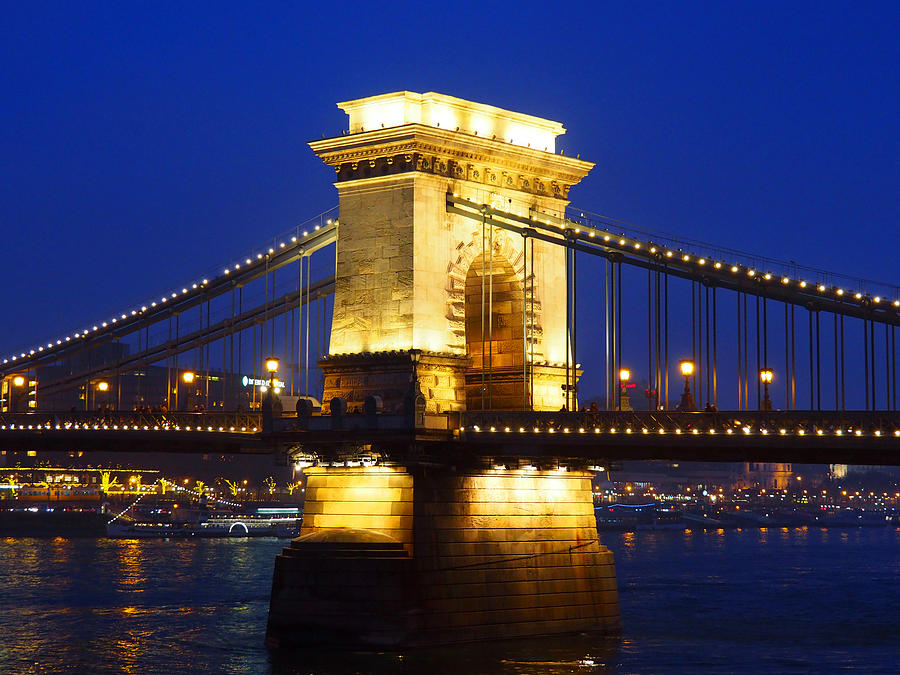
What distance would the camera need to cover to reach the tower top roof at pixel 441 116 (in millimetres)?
58469

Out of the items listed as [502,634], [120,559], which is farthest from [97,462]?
[502,634]

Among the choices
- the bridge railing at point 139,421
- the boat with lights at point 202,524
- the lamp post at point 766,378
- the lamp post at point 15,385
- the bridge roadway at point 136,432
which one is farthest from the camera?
the boat with lights at point 202,524

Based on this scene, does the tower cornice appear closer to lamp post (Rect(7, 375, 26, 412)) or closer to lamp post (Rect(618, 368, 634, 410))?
lamp post (Rect(618, 368, 634, 410))

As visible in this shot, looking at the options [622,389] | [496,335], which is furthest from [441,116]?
[622,389]

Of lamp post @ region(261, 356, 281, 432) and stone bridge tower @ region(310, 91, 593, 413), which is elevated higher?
stone bridge tower @ region(310, 91, 593, 413)

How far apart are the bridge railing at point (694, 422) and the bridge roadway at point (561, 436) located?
0.03 meters

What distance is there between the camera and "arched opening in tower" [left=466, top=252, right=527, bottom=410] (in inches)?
2402

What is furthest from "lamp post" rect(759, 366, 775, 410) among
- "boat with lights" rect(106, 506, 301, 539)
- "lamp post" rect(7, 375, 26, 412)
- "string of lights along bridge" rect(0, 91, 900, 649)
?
"boat with lights" rect(106, 506, 301, 539)

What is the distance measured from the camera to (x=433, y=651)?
172 ft

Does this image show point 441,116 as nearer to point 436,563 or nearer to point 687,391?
point 687,391

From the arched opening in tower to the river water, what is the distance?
10384 mm

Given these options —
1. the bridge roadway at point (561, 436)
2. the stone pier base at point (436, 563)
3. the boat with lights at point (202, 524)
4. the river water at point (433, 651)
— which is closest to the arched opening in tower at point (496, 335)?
the stone pier base at point (436, 563)

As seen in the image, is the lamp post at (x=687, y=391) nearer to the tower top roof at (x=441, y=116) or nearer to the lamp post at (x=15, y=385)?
the tower top roof at (x=441, y=116)

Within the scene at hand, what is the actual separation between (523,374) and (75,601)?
3243 cm
